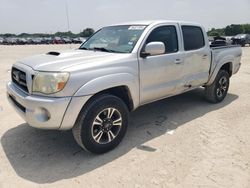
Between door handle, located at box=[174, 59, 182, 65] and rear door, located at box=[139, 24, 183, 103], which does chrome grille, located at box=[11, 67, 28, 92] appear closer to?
rear door, located at box=[139, 24, 183, 103]

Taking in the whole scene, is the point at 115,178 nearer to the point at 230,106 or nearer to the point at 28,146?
the point at 28,146

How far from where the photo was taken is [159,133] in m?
4.45

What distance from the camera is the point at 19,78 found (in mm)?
3816

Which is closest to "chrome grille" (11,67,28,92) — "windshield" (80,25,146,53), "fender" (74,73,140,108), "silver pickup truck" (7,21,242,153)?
"silver pickup truck" (7,21,242,153)

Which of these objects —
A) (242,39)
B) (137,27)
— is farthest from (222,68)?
(242,39)

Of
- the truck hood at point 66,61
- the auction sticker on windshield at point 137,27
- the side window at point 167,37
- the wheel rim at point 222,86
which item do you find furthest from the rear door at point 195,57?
the truck hood at point 66,61

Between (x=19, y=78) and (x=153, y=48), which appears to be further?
(x=153, y=48)

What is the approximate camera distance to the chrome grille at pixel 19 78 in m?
3.64

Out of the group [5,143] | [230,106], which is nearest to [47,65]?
[5,143]

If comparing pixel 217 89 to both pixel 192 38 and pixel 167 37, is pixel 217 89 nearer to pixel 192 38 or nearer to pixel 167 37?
pixel 192 38

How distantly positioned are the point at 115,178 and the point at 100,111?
91 centimetres

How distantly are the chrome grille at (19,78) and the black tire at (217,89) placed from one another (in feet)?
13.3

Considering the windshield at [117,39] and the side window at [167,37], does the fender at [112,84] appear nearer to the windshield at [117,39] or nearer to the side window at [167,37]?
the windshield at [117,39]

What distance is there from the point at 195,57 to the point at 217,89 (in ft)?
4.50
